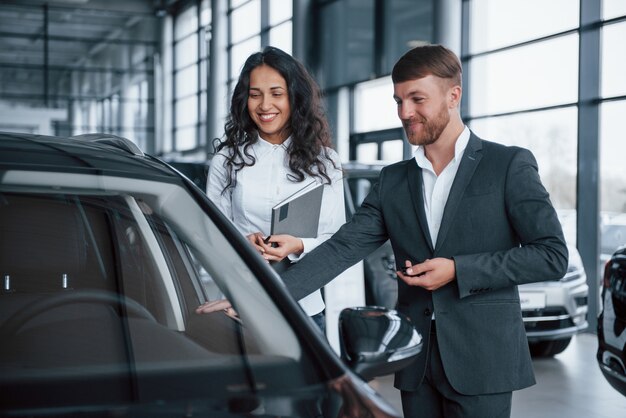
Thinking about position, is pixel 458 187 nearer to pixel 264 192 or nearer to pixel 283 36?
pixel 264 192

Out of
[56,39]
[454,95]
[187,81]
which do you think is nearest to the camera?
[454,95]

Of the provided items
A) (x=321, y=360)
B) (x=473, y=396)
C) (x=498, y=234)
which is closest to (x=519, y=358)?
(x=473, y=396)

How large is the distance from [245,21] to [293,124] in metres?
14.4

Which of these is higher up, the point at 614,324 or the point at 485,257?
the point at 485,257

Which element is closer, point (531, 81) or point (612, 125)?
point (612, 125)

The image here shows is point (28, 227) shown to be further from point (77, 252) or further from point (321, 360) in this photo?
point (321, 360)

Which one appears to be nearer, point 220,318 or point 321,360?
point 321,360

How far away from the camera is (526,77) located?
29.1ft

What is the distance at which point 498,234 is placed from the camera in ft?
6.10

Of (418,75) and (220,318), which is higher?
(418,75)

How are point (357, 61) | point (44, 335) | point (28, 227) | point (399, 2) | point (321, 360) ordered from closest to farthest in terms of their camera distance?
1. point (321, 360)
2. point (44, 335)
3. point (28, 227)
4. point (399, 2)
5. point (357, 61)

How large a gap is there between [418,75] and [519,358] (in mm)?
692

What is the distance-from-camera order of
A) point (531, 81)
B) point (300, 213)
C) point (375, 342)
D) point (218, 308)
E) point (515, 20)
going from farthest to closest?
point (515, 20)
point (531, 81)
point (300, 213)
point (218, 308)
point (375, 342)

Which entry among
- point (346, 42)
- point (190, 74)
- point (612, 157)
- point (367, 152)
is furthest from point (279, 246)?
point (190, 74)
